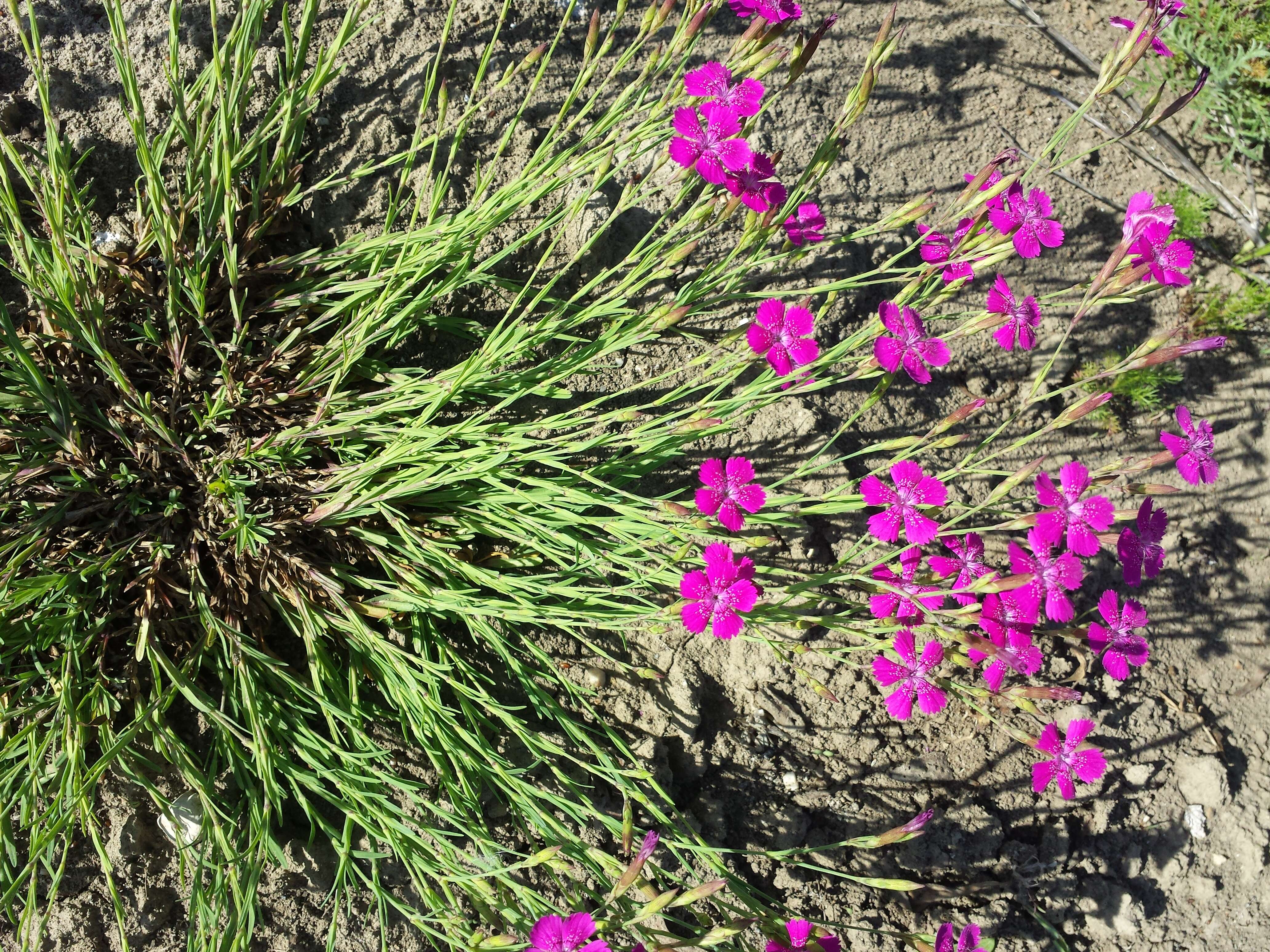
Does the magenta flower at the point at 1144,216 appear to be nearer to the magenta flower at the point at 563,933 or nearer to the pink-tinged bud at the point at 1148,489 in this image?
the pink-tinged bud at the point at 1148,489

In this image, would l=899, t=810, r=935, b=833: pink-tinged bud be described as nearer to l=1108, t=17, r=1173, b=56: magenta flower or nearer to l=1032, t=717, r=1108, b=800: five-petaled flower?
l=1032, t=717, r=1108, b=800: five-petaled flower

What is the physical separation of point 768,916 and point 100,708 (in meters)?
1.51

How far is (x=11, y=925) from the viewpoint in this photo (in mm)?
1836

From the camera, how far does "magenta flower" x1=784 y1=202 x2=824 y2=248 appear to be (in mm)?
2027

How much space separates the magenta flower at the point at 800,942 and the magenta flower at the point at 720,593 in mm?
537

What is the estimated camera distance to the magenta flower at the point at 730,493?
167cm

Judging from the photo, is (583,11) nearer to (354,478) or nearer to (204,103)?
(204,103)

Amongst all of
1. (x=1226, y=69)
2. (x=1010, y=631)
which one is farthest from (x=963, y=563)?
(x=1226, y=69)

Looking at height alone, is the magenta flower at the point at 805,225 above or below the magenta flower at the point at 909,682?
above

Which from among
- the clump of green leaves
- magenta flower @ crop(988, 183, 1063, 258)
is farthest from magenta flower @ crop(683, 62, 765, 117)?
the clump of green leaves

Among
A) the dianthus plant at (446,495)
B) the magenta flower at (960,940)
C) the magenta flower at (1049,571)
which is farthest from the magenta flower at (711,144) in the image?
the magenta flower at (960,940)

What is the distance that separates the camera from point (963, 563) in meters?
1.68

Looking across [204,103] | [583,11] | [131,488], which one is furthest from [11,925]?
[583,11]

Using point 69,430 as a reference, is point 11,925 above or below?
below
